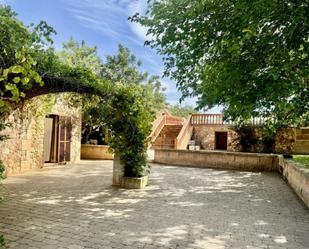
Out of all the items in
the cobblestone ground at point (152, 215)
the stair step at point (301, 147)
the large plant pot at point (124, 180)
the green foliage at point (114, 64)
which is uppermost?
the green foliage at point (114, 64)

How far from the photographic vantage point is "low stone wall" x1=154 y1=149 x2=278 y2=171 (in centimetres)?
1253

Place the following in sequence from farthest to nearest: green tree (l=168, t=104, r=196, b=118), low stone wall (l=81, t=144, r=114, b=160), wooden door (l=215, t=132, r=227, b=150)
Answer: green tree (l=168, t=104, r=196, b=118), wooden door (l=215, t=132, r=227, b=150), low stone wall (l=81, t=144, r=114, b=160)

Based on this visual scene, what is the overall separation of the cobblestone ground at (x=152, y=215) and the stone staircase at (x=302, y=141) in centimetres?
923

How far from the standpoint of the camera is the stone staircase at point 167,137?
19436 mm

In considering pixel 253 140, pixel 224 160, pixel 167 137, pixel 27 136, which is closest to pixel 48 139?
pixel 27 136

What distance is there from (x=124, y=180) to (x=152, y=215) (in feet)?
9.47

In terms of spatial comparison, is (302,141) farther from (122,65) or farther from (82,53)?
(82,53)

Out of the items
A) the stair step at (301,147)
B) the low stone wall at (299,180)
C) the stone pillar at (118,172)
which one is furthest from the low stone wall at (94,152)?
the stair step at (301,147)

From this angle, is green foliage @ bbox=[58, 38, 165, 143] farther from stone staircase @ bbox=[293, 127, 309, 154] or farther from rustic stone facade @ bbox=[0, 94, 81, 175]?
→ rustic stone facade @ bbox=[0, 94, 81, 175]

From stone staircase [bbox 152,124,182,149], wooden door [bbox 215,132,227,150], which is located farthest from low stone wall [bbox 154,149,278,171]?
wooden door [bbox 215,132,227,150]

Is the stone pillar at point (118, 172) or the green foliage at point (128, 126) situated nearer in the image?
the green foliage at point (128, 126)

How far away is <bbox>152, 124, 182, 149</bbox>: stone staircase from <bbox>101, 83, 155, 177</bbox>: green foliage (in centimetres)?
1074

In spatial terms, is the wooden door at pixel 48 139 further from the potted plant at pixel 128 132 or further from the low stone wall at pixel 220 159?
the potted plant at pixel 128 132

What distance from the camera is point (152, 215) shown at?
18.0 feet
